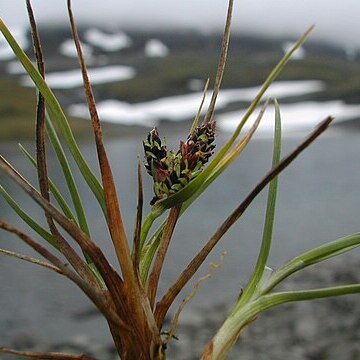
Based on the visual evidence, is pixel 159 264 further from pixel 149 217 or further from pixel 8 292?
pixel 8 292

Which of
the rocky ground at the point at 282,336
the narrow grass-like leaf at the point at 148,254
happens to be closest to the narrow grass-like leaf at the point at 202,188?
the narrow grass-like leaf at the point at 148,254

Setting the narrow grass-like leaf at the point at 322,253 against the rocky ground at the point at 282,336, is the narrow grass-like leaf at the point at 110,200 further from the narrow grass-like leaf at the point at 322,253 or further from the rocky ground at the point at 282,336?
the rocky ground at the point at 282,336

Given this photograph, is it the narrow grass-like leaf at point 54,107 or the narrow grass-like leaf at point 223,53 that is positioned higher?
the narrow grass-like leaf at point 223,53

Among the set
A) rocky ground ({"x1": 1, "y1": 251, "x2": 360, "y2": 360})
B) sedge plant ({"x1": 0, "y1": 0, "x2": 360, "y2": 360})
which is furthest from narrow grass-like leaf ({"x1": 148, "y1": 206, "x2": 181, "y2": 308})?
rocky ground ({"x1": 1, "y1": 251, "x2": 360, "y2": 360})

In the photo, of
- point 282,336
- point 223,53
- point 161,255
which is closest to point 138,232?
point 161,255

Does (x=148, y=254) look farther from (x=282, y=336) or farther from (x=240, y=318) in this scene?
(x=282, y=336)

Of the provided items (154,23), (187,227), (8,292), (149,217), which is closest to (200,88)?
(154,23)
